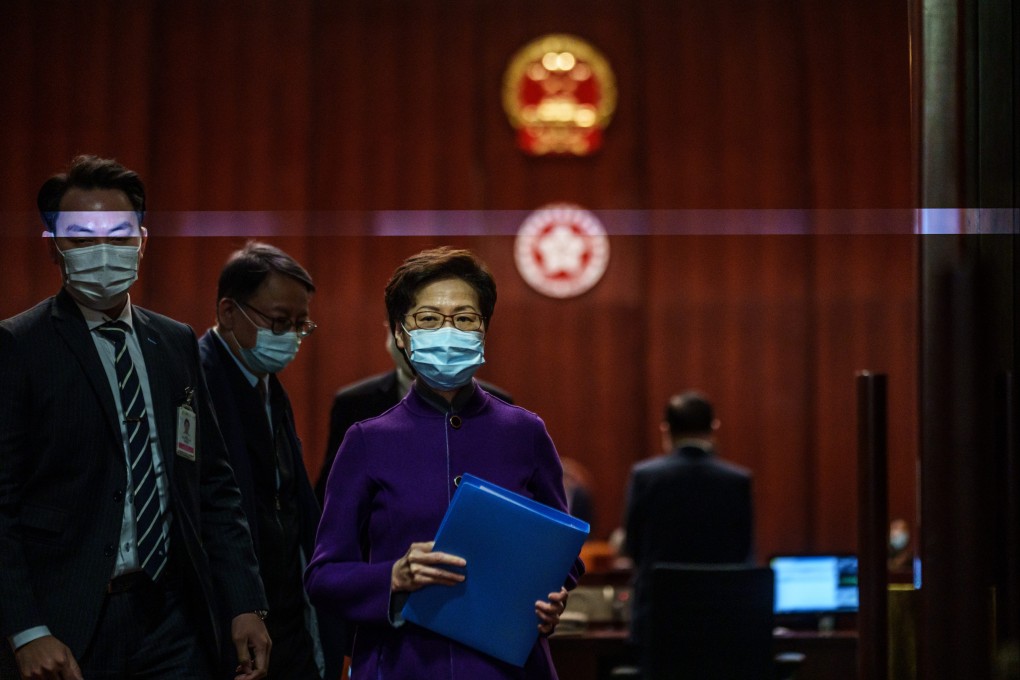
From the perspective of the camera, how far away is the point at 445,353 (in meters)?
1.72

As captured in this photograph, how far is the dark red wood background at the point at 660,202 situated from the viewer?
6641 mm

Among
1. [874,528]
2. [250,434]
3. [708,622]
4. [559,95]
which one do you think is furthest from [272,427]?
[559,95]

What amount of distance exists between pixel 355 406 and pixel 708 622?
1607 millimetres

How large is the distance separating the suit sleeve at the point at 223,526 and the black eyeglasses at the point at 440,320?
52cm

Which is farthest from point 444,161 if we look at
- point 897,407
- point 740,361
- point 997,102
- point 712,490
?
point 997,102

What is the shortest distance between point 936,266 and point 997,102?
1.05 feet

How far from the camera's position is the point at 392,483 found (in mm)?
1704

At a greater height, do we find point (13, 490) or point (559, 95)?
point (559, 95)

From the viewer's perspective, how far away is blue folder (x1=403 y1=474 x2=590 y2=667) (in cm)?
161

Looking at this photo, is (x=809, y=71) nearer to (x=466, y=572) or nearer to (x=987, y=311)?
(x=987, y=311)

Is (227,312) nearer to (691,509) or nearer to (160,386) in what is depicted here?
(160,386)

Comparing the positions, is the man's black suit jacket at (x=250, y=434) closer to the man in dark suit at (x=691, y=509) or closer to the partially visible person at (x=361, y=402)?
the partially visible person at (x=361, y=402)

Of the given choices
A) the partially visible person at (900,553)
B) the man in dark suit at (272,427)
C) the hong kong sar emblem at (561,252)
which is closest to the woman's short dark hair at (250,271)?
the man in dark suit at (272,427)

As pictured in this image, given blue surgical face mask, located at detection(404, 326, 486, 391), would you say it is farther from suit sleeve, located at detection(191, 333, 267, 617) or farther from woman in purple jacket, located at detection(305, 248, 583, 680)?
suit sleeve, located at detection(191, 333, 267, 617)
